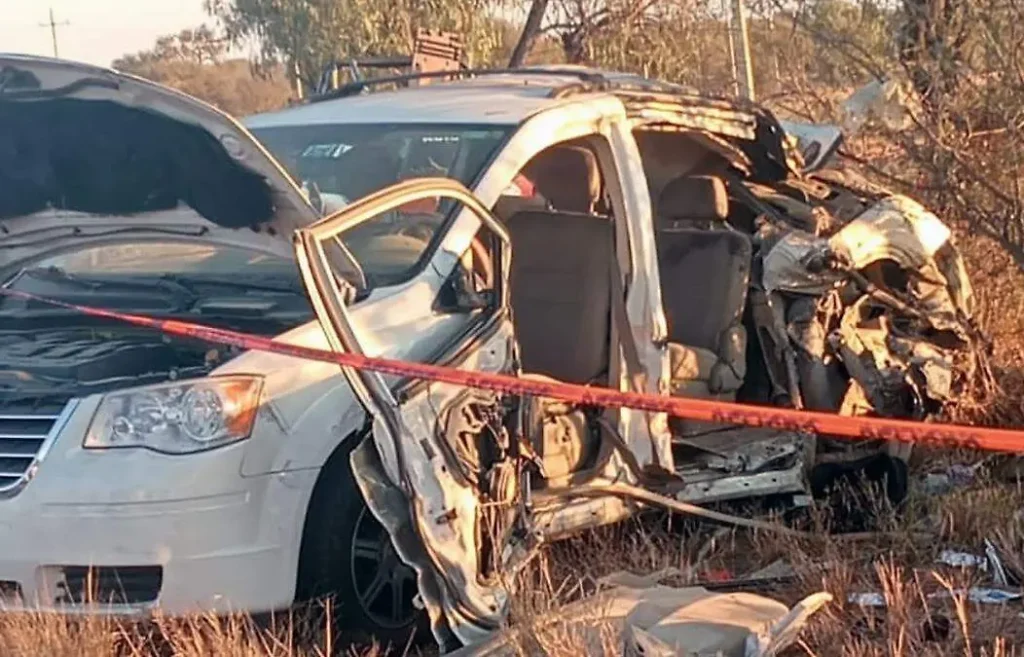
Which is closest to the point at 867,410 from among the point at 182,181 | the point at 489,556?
the point at 489,556

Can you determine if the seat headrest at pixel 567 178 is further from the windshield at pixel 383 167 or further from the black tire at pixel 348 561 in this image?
the black tire at pixel 348 561

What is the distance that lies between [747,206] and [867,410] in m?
1.04

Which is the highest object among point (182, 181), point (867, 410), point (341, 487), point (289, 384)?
point (182, 181)

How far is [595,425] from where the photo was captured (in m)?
5.73

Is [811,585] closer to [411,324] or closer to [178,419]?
[411,324]

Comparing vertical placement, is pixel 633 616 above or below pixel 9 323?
below

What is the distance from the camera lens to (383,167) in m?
5.82

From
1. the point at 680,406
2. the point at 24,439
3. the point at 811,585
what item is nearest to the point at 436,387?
the point at 680,406

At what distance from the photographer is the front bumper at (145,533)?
4.47 meters

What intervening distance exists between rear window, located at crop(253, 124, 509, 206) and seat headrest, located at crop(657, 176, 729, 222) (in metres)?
1.42

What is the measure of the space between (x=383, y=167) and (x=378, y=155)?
78 mm

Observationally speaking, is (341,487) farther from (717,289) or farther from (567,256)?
(717,289)

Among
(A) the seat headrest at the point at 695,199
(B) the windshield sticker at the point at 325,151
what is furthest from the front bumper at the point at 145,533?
(A) the seat headrest at the point at 695,199

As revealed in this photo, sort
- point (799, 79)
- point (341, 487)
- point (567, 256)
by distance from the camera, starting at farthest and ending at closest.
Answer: point (799, 79)
point (567, 256)
point (341, 487)
